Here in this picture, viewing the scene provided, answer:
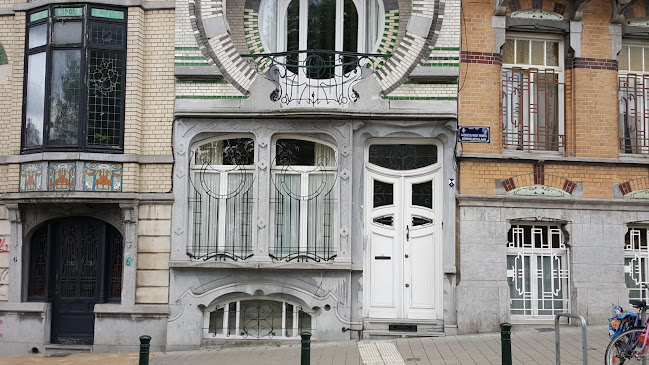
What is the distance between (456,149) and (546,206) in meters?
Result: 1.92

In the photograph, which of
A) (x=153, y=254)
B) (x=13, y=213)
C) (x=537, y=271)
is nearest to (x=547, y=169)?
(x=537, y=271)

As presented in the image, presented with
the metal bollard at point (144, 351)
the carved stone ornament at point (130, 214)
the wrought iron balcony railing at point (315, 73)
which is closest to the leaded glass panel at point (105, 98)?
the carved stone ornament at point (130, 214)

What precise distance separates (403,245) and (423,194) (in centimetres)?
101

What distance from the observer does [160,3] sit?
1273cm

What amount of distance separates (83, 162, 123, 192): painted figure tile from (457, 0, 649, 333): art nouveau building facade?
6131 mm

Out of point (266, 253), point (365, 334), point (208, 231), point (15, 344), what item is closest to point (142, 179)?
point (208, 231)

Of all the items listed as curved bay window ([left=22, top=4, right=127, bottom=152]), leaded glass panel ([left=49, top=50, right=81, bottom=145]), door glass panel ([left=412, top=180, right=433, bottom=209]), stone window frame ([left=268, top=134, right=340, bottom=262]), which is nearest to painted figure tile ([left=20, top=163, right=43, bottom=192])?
curved bay window ([left=22, top=4, right=127, bottom=152])

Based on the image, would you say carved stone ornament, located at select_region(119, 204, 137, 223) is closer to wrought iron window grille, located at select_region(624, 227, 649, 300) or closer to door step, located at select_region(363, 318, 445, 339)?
door step, located at select_region(363, 318, 445, 339)

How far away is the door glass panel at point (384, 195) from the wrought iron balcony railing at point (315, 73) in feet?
5.65

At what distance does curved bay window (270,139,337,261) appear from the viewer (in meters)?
12.5

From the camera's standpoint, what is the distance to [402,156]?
12.8m

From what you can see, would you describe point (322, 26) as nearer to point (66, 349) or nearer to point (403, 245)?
point (403, 245)

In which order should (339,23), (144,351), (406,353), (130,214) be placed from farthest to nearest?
(339,23) → (130,214) → (406,353) → (144,351)

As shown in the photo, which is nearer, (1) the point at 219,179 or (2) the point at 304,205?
(2) the point at 304,205
